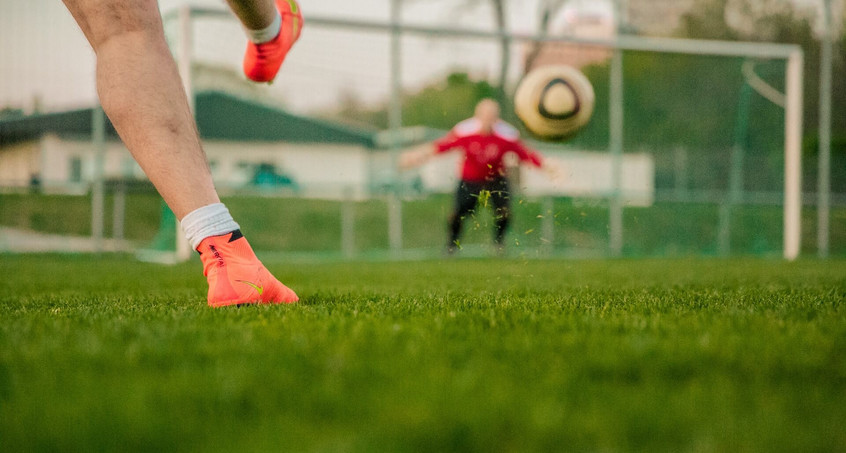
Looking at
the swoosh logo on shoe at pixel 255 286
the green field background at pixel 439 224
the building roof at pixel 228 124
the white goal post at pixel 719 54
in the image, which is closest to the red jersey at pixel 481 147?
the green field background at pixel 439 224

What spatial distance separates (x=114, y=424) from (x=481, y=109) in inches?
255

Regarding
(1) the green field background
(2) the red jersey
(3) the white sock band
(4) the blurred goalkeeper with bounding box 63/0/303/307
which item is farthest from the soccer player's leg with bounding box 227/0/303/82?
(1) the green field background

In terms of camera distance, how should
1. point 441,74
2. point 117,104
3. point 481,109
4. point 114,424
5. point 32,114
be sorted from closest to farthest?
point 114,424, point 117,104, point 481,109, point 32,114, point 441,74

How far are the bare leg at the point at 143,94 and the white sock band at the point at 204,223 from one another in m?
0.02

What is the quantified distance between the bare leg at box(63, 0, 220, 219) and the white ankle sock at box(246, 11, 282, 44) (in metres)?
0.47

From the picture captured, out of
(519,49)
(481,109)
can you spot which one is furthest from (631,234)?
(481,109)

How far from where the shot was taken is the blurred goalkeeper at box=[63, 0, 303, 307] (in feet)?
6.38

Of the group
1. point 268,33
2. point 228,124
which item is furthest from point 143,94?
point 228,124

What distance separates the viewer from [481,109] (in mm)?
7113

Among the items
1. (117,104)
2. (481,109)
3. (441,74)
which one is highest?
(441,74)

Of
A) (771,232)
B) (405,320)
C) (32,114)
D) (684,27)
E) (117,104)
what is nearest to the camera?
(405,320)

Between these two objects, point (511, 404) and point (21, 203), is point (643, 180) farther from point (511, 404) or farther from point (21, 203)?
Answer: point (511, 404)

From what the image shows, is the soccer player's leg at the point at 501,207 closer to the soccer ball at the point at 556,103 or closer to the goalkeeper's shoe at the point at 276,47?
the soccer ball at the point at 556,103

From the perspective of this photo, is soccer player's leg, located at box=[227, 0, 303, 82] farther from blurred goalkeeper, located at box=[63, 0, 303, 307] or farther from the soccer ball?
the soccer ball
